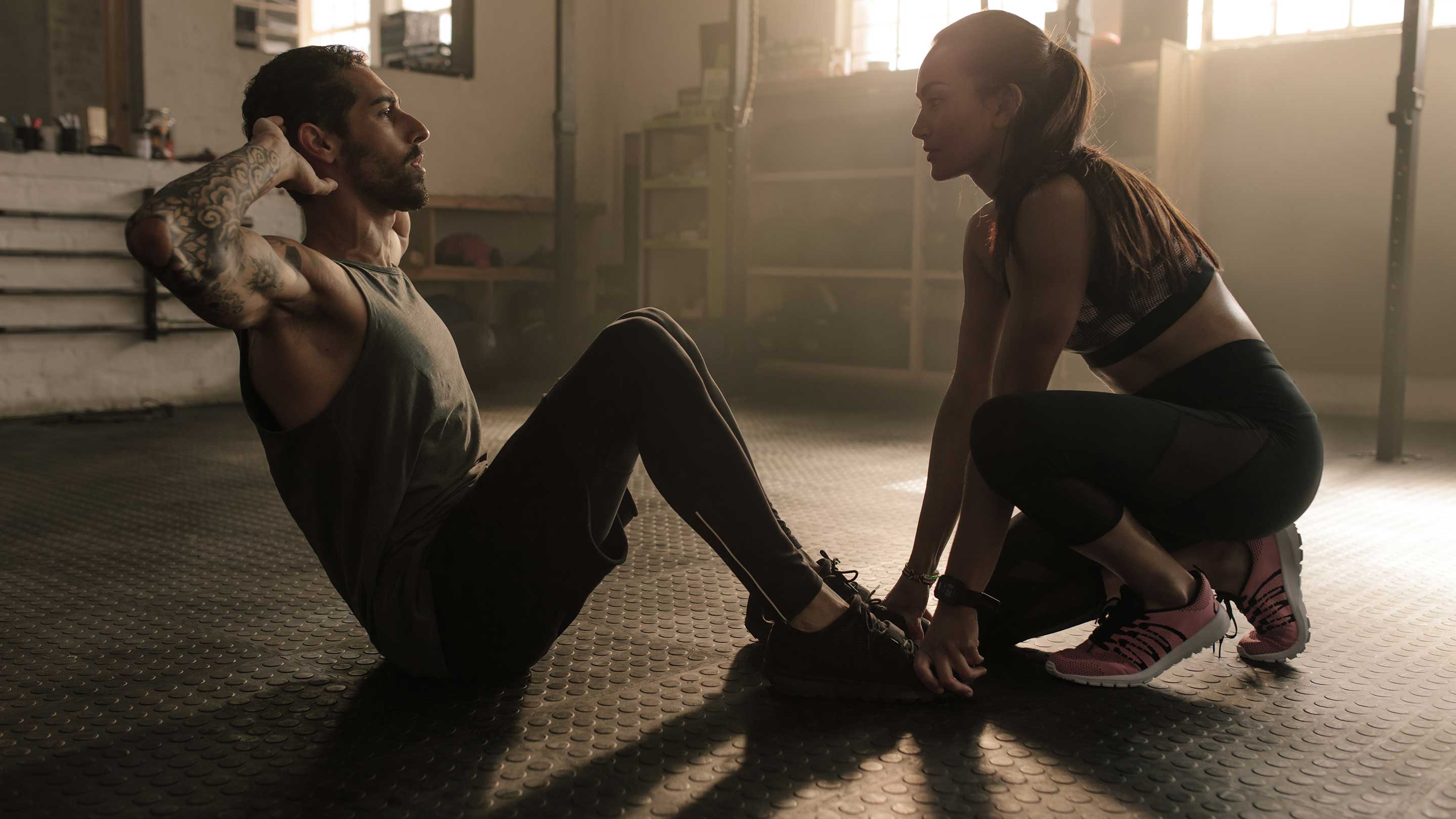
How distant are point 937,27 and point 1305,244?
8.49 feet

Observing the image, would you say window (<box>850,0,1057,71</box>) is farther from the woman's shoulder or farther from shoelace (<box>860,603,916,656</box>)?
shoelace (<box>860,603,916,656</box>)

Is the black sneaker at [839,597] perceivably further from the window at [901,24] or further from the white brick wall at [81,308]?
the window at [901,24]

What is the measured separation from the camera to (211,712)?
1656mm

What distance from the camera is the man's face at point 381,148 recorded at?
165 cm

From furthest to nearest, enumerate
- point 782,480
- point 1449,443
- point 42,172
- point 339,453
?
point 42,172
point 1449,443
point 782,480
point 339,453

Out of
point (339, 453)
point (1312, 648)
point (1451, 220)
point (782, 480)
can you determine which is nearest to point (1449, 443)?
point (1451, 220)

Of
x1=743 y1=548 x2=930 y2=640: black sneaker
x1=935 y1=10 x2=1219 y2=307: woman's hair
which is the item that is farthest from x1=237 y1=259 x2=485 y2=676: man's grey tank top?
x1=935 y1=10 x2=1219 y2=307: woman's hair

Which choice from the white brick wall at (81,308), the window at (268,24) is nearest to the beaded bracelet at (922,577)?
the white brick wall at (81,308)

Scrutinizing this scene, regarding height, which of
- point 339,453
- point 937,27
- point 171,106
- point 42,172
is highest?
point 937,27

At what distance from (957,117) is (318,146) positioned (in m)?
0.92

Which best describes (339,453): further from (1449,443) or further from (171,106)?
(171,106)

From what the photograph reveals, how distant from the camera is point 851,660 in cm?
162

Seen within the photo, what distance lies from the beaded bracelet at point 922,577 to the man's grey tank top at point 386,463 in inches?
26.8

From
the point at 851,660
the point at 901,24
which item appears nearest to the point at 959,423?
the point at 851,660
